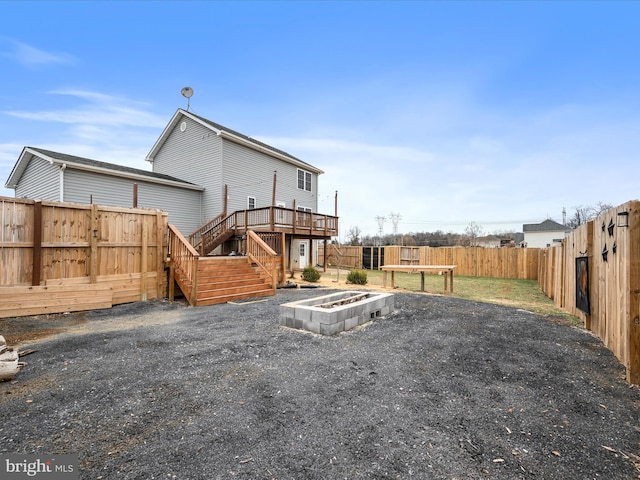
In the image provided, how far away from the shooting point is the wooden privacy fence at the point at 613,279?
338cm

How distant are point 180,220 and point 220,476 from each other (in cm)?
1525

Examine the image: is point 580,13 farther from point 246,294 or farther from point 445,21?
point 246,294

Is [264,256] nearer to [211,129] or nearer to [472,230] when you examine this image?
[211,129]

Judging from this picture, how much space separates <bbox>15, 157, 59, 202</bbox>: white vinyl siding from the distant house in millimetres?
40

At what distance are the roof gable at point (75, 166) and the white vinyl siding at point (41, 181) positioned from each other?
0.27 m

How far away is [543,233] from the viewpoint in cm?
3988

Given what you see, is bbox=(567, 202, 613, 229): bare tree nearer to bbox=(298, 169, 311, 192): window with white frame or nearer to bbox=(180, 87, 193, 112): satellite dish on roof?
bbox=(298, 169, 311, 192): window with white frame

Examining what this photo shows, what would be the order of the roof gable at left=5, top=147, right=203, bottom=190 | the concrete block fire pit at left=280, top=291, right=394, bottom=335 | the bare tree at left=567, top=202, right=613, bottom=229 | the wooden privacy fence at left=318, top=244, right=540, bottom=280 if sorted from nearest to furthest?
the concrete block fire pit at left=280, top=291, right=394, bottom=335 < the roof gable at left=5, top=147, right=203, bottom=190 < the wooden privacy fence at left=318, top=244, right=540, bottom=280 < the bare tree at left=567, top=202, right=613, bottom=229

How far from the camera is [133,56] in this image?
12.1m

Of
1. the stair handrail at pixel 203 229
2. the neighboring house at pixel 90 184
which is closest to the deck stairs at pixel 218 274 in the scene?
the neighboring house at pixel 90 184

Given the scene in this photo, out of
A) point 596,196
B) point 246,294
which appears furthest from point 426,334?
point 596,196

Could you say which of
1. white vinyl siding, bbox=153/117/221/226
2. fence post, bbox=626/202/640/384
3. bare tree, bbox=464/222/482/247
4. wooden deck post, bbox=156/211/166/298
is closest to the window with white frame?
white vinyl siding, bbox=153/117/221/226

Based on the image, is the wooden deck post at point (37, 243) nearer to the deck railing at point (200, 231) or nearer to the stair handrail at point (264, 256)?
the stair handrail at point (264, 256)

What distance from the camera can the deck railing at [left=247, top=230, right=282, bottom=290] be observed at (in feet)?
31.6
